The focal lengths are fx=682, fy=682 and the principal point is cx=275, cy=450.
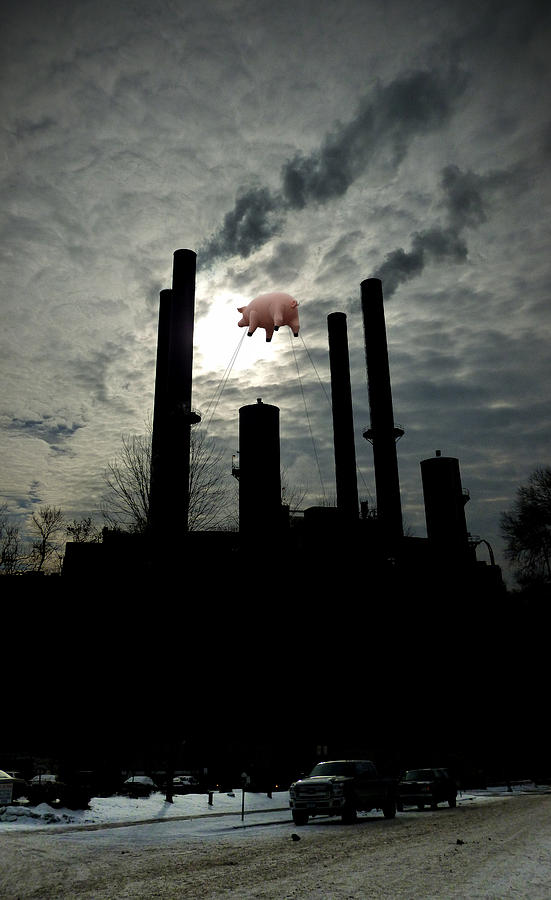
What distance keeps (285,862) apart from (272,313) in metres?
18.5

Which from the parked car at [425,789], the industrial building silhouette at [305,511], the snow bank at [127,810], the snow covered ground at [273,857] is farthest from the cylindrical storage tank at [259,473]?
the snow covered ground at [273,857]

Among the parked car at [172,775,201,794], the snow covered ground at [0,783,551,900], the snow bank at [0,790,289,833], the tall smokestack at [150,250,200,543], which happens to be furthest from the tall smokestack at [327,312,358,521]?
the snow covered ground at [0,783,551,900]

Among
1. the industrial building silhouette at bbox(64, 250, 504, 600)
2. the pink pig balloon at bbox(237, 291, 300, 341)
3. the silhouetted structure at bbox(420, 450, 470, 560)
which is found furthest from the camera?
the silhouetted structure at bbox(420, 450, 470, 560)

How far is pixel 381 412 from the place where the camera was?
1884 inches

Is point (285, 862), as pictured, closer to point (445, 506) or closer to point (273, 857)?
point (273, 857)

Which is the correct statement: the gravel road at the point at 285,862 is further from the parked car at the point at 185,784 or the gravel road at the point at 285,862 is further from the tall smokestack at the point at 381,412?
the tall smokestack at the point at 381,412

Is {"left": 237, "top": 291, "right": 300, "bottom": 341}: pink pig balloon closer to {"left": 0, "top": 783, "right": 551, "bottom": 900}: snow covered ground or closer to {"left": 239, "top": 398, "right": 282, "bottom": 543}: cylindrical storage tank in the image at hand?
{"left": 0, "top": 783, "right": 551, "bottom": 900}: snow covered ground

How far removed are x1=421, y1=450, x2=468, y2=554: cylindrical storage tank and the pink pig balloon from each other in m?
31.9

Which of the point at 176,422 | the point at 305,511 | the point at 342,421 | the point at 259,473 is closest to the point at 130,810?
the point at 176,422

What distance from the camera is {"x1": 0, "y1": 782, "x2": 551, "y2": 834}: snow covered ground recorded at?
16.1 metres

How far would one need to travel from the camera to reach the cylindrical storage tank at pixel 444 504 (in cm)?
5231

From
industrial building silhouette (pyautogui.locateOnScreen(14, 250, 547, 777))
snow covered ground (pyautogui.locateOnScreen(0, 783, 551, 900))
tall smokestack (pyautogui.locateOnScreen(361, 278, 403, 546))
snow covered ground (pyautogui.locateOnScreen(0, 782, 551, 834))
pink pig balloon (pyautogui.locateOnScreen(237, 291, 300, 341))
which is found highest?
tall smokestack (pyautogui.locateOnScreen(361, 278, 403, 546))

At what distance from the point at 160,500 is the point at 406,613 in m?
19.9

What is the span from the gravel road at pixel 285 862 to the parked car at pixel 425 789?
568 centimetres
